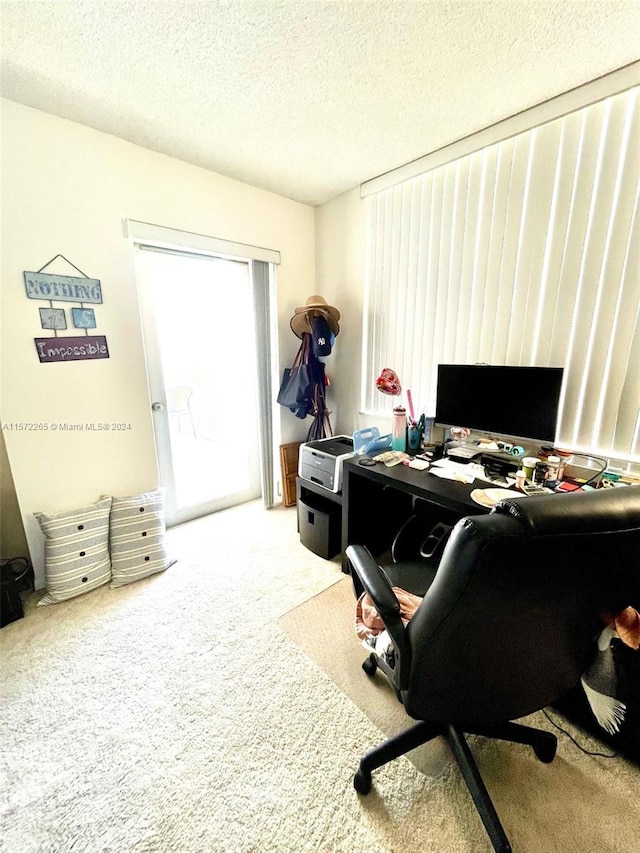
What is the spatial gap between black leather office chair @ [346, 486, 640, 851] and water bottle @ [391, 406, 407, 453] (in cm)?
118

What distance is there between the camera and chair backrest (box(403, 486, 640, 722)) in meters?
0.63

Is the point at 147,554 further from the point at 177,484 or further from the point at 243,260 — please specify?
the point at 243,260

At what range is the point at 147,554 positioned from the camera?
2047 mm

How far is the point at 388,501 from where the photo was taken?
88.3 inches

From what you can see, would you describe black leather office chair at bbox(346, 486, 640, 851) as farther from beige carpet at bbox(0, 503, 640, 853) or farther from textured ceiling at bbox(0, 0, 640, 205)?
textured ceiling at bbox(0, 0, 640, 205)

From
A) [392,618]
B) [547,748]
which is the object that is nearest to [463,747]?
[547,748]

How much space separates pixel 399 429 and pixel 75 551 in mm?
1987

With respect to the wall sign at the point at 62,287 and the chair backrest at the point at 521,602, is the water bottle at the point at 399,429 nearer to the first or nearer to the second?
the chair backrest at the point at 521,602

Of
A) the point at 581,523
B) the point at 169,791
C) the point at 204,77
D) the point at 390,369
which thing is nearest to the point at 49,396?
the point at 204,77

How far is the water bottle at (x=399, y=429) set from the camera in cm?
209

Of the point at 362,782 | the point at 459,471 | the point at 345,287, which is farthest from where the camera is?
the point at 345,287

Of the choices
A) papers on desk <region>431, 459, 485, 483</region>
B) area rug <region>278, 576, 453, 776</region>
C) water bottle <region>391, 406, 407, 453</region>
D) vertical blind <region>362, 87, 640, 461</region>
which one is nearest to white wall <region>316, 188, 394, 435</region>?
vertical blind <region>362, 87, 640, 461</region>

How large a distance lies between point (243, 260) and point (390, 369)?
4.60 ft

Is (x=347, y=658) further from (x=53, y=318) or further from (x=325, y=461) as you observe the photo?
(x=53, y=318)
